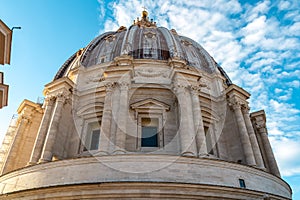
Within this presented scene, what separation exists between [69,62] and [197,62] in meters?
14.4

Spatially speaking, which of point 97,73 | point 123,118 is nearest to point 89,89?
point 97,73

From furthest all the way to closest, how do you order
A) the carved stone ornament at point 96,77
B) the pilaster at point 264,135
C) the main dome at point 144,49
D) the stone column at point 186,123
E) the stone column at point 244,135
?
the main dome at point 144,49, the carved stone ornament at point 96,77, the pilaster at point 264,135, the stone column at point 244,135, the stone column at point 186,123

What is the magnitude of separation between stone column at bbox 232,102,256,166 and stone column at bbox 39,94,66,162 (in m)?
13.0

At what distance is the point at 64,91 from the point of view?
19859 mm

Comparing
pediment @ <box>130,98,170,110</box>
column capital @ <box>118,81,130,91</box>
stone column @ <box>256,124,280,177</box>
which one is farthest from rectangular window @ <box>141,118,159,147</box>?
stone column @ <box>256,124,280,177</box>

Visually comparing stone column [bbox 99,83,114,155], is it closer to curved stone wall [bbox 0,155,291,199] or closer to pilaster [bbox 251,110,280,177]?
curved stone wall [bbox 0,155,291,199]

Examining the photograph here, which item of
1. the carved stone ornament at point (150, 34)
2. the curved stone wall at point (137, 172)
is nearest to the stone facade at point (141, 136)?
the curved stone wall at point (137, 172)

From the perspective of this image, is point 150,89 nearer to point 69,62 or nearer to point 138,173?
point 138,173

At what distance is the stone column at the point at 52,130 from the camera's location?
53.2 feet

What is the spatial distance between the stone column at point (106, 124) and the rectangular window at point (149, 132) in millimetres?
2796

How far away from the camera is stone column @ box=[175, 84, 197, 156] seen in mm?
15086

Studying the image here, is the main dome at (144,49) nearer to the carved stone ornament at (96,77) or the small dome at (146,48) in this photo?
the small dome at (146,48)

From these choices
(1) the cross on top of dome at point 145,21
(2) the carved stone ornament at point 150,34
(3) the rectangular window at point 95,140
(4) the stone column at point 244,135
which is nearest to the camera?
(4) the stone column at point 244,135

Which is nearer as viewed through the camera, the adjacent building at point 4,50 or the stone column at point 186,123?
the adjacent building at point 4,50
